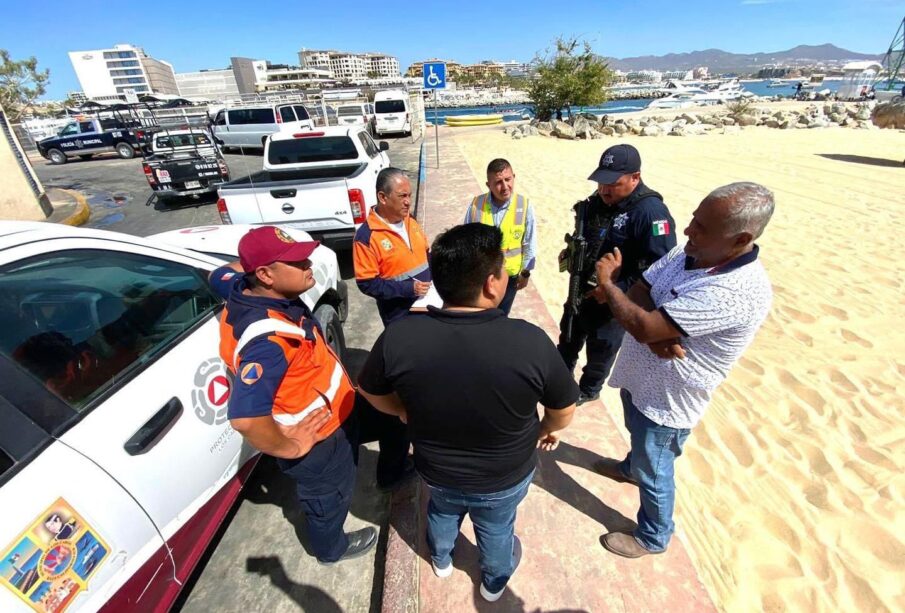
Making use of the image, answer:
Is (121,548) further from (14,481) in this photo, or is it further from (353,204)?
(353,204)

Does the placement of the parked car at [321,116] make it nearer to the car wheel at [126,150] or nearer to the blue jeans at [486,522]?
the car wheel at [126,150]

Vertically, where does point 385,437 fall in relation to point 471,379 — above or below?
below

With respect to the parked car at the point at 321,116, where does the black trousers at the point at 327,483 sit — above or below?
below

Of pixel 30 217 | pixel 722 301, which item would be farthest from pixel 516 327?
pixel 30 217

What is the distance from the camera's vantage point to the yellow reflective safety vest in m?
3.28

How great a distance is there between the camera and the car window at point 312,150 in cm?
670

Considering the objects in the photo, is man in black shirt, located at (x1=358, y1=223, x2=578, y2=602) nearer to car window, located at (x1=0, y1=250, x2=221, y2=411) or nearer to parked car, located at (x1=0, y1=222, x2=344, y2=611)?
parked car, located at (x1=0, y1=222, x2=344, y2=611)

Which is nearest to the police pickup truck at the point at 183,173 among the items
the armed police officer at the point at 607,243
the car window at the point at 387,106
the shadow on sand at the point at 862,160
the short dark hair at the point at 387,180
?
the short dark hair at the point at 387,180

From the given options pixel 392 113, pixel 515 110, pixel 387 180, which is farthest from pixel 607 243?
pixel 515 110

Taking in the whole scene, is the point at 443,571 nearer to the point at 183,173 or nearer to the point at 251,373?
the point at 251,373

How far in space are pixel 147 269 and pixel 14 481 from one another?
4.21ft

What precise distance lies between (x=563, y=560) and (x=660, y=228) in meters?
→ 1.99

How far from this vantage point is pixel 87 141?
18.4 meters

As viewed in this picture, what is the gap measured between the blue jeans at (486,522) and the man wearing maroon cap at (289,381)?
540 millimetres
